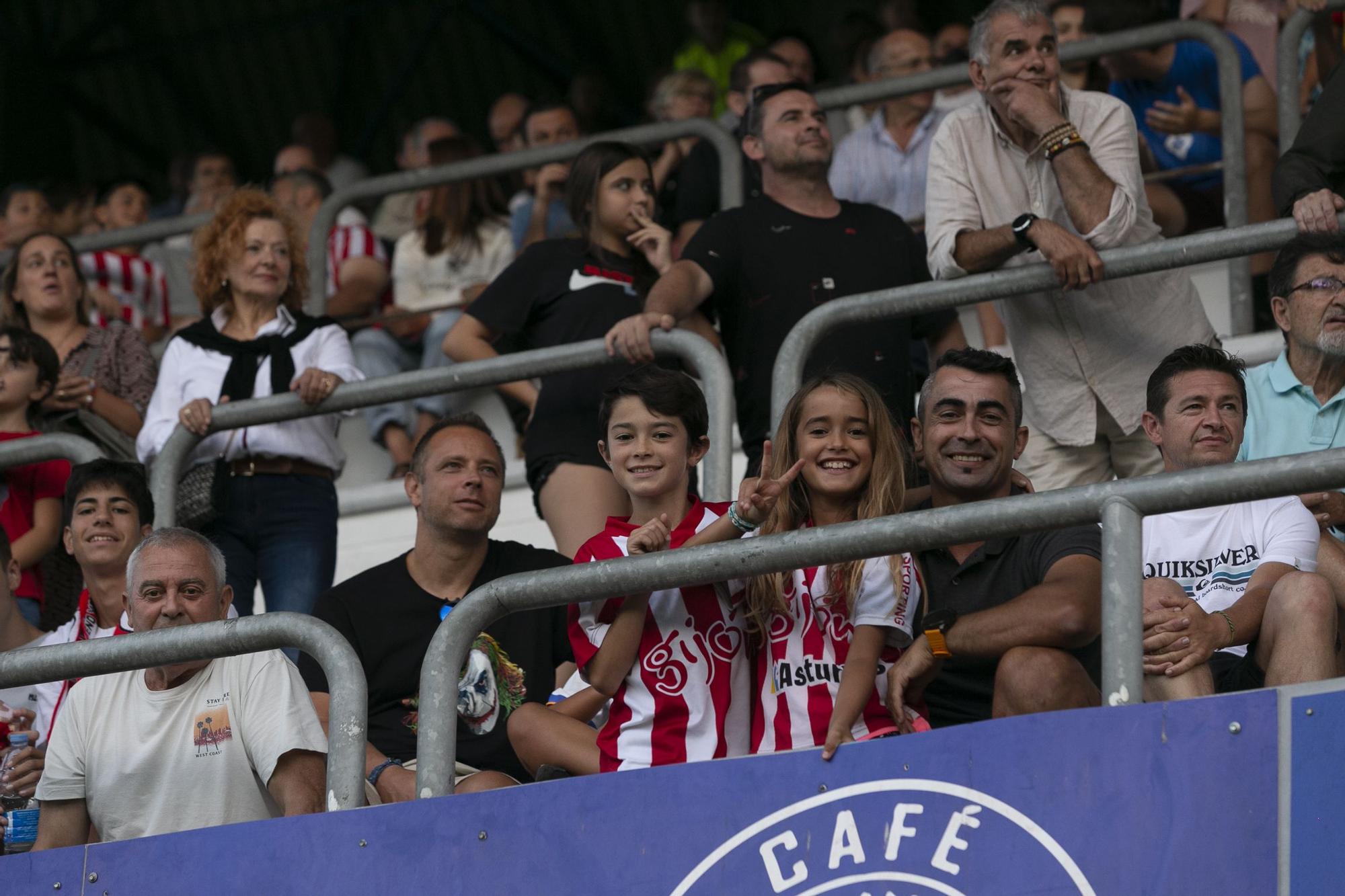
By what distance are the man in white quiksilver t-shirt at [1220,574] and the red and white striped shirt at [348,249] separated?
4.21m

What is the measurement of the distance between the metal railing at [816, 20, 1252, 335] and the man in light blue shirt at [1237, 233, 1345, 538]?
60.0 inches

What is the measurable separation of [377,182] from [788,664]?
12.8ft

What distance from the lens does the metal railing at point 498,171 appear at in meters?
6.95

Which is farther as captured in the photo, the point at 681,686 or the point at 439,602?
the point at 439,602

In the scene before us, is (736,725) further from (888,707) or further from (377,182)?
(377,182)

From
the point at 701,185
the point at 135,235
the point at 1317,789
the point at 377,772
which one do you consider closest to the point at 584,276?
the point at 701,185

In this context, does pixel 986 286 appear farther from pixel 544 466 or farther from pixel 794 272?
pixel 544 466

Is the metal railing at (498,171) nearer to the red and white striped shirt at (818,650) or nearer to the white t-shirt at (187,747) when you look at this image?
the white t-shirt at (187,747)

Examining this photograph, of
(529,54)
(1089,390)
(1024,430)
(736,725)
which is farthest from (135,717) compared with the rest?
(529,54)

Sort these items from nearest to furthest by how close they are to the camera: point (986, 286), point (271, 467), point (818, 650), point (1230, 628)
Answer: point (1230, 628) < point (818, 650) < point (986, 286) < point (271, 467)

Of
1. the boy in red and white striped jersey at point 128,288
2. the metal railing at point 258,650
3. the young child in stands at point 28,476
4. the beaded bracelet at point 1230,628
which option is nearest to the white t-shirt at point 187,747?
the metal railing at point 258,650

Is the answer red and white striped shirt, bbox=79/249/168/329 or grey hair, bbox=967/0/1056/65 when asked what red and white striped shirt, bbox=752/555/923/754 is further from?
red and white striped shirt, bbox=79/249/168/329

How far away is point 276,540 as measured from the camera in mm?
5852

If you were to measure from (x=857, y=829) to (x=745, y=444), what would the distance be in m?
2.10
